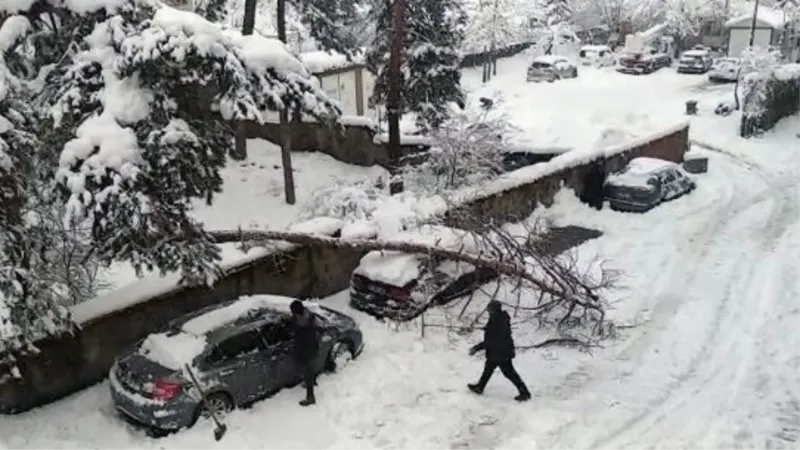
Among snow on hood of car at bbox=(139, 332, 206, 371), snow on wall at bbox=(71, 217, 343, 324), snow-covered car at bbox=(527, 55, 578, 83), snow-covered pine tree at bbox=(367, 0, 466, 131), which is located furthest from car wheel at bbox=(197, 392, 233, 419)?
snow-covered car at bbox=(527, 55, 578, 83)

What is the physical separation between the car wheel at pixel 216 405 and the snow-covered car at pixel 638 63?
4172 cm

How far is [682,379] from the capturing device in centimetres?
1393

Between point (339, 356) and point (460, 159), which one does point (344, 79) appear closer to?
point (460, 159)

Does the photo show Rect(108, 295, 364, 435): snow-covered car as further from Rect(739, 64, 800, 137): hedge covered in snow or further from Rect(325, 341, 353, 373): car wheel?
Rect(739, 64, 800, 137): hedge covered in snow

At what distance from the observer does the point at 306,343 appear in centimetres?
1292

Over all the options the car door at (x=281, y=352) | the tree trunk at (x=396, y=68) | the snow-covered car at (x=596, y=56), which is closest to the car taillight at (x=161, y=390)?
the car door at (x=281, y=352)

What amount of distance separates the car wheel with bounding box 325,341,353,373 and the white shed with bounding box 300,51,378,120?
55.1 feet

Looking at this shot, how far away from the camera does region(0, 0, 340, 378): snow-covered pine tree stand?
1220cm

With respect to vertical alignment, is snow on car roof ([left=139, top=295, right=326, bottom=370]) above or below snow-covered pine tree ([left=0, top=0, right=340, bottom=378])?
below

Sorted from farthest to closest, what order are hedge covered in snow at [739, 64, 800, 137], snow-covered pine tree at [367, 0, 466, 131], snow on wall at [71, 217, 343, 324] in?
hedge covered in snow at [739, 64, 800, 137]
snow-covered pine tree at [367, 0, 466, 131]
snow on wall at [71, 217, 343, 324]

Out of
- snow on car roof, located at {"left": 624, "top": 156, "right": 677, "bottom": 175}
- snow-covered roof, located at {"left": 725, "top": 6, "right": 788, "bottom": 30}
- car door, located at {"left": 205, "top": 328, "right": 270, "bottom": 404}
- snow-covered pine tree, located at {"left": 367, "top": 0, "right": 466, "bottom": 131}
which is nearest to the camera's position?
car door, located at {"left": 205, "top": 328, "right": 270, "bottom": 404}

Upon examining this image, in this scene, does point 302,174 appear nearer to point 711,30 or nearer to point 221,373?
A: point 221,373

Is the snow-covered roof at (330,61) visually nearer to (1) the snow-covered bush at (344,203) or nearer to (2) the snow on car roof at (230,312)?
(1) the snow-covered bush at (344,203)

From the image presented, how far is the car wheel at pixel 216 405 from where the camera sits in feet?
40.5
